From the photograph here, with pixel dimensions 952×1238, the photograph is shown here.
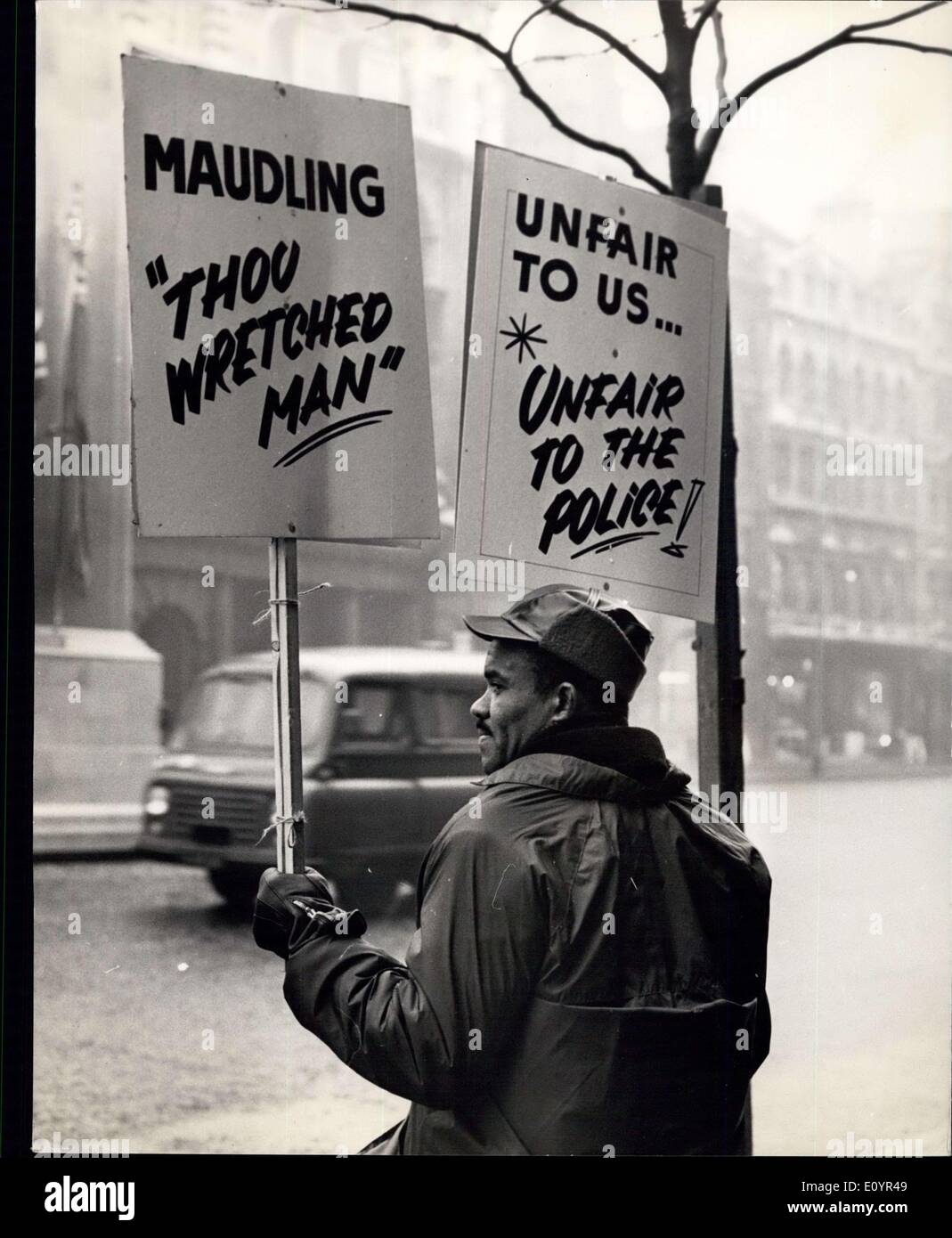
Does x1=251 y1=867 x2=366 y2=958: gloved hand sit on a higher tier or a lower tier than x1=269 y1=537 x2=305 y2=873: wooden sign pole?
lower

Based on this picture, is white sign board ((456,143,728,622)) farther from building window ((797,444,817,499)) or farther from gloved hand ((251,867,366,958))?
building window ((797,444,817,499))

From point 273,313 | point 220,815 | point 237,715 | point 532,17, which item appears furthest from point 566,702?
point 220,815

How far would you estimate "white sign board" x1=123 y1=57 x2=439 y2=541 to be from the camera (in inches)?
101

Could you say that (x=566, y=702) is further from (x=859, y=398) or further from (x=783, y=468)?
(x=783, y=468)

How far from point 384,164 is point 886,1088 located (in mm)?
2547

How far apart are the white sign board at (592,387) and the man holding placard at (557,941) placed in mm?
295

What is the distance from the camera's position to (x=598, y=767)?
2.46m

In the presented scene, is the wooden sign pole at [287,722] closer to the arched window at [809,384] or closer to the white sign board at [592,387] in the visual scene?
the white sign board at [592,387]

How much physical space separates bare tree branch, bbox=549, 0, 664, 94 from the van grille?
13.1 feet

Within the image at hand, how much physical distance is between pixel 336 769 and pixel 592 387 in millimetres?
5265

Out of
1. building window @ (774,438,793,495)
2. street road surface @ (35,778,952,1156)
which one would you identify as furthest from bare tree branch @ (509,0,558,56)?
street road surface @ (35,778,952,1156)

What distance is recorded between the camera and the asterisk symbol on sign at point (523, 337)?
2869mm
